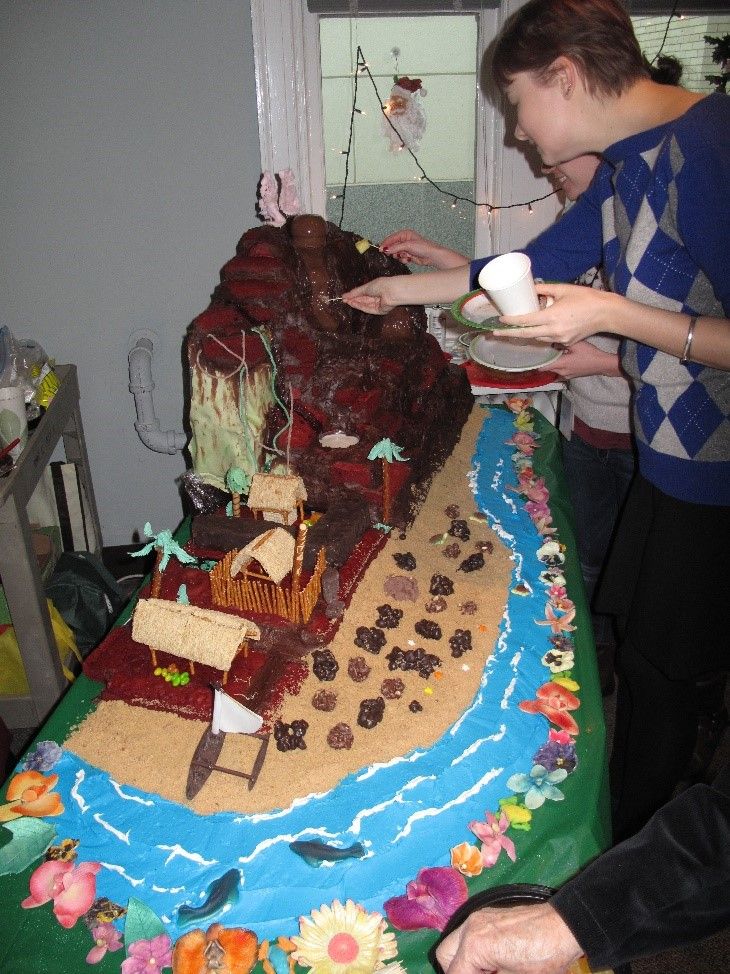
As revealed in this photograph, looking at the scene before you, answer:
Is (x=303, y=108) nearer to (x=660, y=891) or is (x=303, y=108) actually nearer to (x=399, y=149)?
(x=399, y=149)

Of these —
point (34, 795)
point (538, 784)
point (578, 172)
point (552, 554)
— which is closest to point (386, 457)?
point (552, 554)

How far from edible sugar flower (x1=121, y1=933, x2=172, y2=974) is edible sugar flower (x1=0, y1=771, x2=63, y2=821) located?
0.38m

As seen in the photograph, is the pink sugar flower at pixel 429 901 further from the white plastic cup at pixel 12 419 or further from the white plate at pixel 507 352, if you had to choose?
the white plastic cup at pixel 12 419

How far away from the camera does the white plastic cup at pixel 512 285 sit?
1.55 metres

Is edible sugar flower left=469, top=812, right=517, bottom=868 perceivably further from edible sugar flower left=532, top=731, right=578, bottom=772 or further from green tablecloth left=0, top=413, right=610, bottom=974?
edible sugar flower left=532, top=731, right=578, bottom=772

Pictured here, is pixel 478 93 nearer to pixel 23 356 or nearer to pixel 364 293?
pixel 364 293

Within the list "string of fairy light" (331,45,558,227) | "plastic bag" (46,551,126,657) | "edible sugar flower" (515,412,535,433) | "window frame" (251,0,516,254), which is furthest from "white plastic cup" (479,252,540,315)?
"string of fairy light" (331,45,558,227)

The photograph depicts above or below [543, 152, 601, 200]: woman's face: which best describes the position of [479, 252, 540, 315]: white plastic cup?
below

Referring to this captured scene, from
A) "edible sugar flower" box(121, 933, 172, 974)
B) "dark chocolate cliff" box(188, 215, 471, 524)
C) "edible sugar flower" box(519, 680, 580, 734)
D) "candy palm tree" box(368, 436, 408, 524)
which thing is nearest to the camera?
"edible sugar flower" box(121, 933, 172, 974)

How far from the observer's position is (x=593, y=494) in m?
2.79

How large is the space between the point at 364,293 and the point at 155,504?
6.64ft

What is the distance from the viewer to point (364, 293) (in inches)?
103

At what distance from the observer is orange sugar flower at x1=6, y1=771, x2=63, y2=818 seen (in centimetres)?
160

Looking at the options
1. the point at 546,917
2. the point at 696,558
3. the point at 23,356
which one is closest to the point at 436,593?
the point at 696,558
